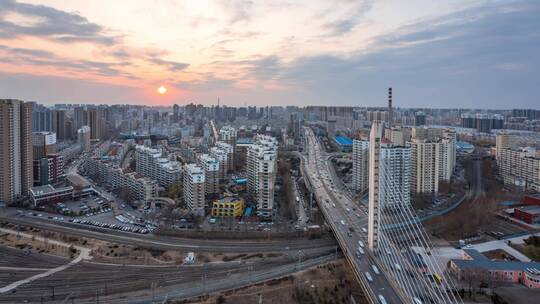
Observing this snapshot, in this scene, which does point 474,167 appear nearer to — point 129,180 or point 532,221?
point 532,221

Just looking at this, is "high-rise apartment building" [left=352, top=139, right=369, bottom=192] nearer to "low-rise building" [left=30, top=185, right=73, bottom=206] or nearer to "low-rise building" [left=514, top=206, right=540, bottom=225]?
"low-rise building" [left=514, top=206, right=540, bottom=225]

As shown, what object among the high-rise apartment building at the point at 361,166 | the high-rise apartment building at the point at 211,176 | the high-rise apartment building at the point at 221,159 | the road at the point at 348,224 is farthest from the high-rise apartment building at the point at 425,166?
the high-rise apartment building at the point at 221,159

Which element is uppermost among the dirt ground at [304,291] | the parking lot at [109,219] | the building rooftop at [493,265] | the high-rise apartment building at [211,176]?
the high-rise apartment building at [211,176]

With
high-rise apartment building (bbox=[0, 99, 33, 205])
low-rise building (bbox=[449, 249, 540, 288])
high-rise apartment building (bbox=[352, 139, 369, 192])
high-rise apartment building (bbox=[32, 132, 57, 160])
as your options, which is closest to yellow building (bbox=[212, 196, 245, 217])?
high-rise apartment building (bbox=[352, 139, 369, 192])

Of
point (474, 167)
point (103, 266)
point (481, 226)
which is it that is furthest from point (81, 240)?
point (474, 167)

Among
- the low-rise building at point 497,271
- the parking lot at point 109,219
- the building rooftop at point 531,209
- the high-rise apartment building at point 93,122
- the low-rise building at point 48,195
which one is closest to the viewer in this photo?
the low-rise building at point 497,271

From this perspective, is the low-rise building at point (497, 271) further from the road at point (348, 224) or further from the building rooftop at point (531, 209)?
the building rooftop at point (531, 209)

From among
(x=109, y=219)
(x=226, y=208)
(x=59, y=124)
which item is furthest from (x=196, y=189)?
(x=59, y=124)
